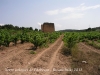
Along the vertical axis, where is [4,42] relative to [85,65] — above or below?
above

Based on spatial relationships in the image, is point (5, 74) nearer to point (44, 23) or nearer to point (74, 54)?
point (74, 54)

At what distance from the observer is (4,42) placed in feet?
34.3

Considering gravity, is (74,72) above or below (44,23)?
below

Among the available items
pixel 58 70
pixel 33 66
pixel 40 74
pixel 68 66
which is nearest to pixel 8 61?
pixel 33 66

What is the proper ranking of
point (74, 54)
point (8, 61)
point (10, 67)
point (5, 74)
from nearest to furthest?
point (5, 74) < point (10, 67) < point (8, 61) < point (74, 54)

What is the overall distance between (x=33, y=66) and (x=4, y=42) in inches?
203

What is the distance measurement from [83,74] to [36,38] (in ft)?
17.4

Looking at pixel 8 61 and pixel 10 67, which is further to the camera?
pixel 8 61

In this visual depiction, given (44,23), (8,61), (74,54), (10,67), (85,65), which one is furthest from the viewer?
(44,23)

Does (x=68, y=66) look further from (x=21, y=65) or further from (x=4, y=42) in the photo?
(x=4, y=42)

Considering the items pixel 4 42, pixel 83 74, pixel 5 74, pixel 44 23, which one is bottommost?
pixel 83 74

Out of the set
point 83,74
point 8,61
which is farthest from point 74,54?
point 8,61

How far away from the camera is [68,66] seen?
676 cm

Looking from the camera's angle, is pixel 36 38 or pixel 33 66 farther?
pixel 36 38
